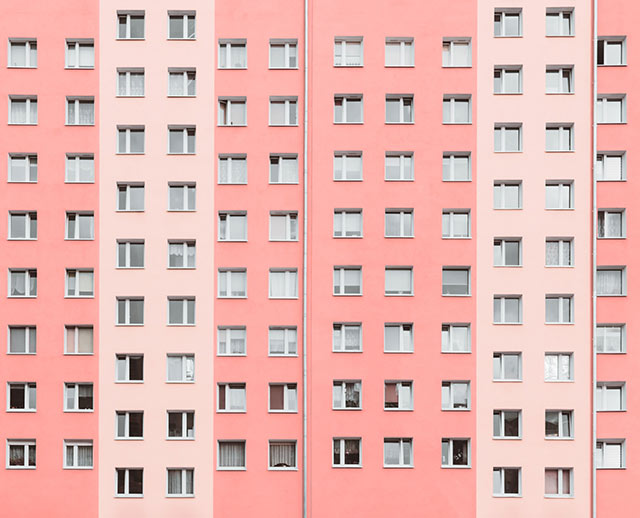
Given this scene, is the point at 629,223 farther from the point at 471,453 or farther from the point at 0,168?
the point at 0,168

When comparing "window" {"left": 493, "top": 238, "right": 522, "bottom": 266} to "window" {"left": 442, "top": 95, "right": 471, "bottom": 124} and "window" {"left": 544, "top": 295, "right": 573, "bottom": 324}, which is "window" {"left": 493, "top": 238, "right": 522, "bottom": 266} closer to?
Answer: "window" {"left": 544, "top": 295, "right": 573, "bottom": 324}

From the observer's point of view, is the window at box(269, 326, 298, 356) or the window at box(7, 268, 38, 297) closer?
the window at box(269, 326, 298, 356)

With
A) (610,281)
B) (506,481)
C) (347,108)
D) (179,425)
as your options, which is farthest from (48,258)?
(610,281)

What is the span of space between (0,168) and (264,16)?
11.6 m

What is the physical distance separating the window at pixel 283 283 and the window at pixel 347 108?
6051 millimetres

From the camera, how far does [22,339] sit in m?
25.3

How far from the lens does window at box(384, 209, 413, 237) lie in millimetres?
25250

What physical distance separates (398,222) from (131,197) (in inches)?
402

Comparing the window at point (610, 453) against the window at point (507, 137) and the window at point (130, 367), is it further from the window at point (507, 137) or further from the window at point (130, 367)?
the window at point (130, 367)

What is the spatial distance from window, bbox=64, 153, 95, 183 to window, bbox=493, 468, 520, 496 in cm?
1884

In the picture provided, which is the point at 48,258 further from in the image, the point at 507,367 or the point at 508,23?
the point at 508,23

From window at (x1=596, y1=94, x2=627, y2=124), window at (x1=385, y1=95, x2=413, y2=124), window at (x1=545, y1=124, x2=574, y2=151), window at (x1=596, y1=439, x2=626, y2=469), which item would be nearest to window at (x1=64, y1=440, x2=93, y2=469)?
window at (x1=385, y1=95, x2=413, y2=124)

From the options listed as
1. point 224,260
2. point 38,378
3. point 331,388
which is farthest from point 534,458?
point 38,378

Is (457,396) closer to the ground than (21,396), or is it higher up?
higher up
